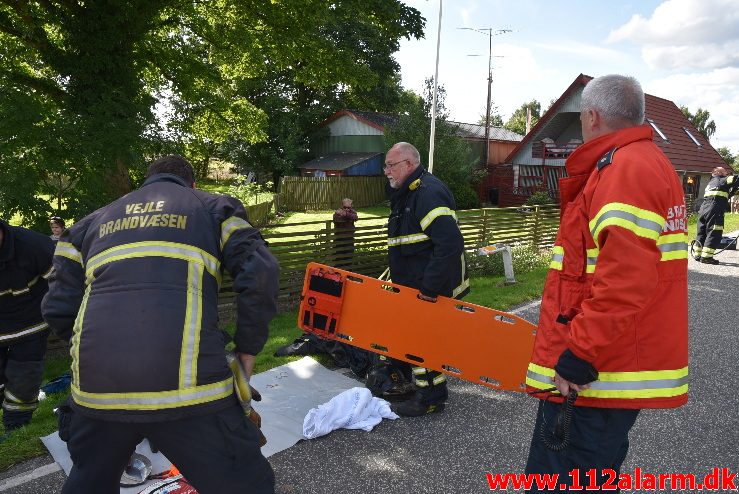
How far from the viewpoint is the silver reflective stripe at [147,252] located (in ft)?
6.42

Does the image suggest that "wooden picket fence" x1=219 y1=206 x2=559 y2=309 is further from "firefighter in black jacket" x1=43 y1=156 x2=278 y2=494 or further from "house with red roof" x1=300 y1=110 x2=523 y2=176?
"house with red roof" x1=300 y1=110 x2=523 y2=176

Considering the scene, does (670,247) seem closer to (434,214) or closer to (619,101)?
(619,101)

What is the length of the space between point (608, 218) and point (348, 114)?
101 ft

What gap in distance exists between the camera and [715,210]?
35.3 ft

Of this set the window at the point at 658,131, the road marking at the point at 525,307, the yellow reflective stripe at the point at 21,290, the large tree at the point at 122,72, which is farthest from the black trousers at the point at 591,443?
the window at the point at 658,131

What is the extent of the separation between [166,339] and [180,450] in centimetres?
44

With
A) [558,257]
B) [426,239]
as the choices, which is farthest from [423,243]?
[558,257]

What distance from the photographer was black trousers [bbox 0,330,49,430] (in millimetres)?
4000

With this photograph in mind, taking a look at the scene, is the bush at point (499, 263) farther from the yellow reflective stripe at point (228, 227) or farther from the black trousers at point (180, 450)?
the black trousers at point (180, 450)

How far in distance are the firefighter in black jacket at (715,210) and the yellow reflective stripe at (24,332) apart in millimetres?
11906

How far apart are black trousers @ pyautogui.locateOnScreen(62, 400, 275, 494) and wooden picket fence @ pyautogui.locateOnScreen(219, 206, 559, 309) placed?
5.43m

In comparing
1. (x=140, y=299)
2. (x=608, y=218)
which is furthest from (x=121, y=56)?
(x=608, y=218)

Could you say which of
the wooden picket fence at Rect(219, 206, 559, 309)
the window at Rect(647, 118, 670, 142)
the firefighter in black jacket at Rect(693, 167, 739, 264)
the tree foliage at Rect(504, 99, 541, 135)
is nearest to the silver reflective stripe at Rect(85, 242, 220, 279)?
the wooden picket fence at Rect(219, 206, 559, 309)

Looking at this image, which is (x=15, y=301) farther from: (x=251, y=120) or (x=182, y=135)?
(x=251, y=120)
